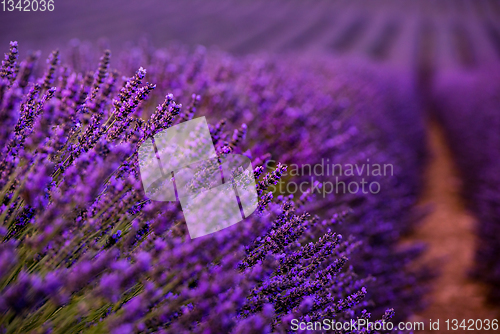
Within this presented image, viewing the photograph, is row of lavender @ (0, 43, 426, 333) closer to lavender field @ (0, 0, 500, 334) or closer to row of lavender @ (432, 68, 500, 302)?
lavender field @ (0, 0, 500, 334)

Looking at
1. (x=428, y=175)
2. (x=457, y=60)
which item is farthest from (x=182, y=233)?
(x=457, y=60)

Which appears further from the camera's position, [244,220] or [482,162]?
[482,162]

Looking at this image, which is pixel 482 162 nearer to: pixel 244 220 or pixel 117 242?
pixel 244 220

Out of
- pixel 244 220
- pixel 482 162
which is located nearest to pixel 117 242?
pixel 244 220

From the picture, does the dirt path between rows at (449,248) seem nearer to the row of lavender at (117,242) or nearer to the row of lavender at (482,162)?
the row of lavender at (482,162)

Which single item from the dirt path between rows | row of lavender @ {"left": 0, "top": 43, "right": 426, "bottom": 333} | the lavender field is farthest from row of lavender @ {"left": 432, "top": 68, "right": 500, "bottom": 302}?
row of lavender @ {"left": 0, "top": 43, "right": 426, "bottom": 333}
